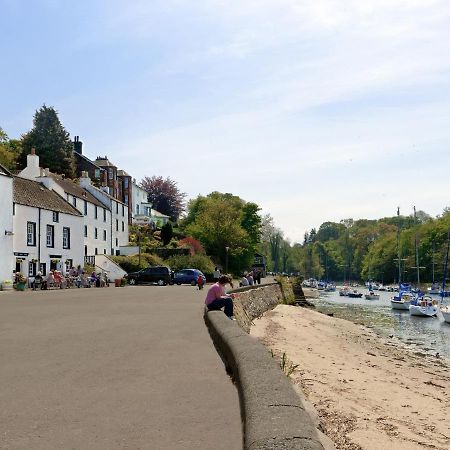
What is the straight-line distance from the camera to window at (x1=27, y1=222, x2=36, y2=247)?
42.3m

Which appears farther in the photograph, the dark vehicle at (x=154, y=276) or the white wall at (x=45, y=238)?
the dark vehicle at (x=154, y=276)

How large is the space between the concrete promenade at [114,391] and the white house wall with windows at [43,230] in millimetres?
29661

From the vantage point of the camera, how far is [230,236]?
80.4 metres

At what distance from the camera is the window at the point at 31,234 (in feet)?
139

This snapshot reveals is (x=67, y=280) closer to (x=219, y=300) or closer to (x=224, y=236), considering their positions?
(x=219, y=300)

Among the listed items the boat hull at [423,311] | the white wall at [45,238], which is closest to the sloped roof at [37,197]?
the white wall at [45,238]

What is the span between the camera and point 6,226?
37875 millimetres

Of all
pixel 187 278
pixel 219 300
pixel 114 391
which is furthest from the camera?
pixel 187 278

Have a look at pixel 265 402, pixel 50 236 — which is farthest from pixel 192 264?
pixel 265 402

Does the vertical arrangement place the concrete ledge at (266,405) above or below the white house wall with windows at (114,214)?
below

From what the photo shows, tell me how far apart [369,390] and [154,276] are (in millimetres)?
35531

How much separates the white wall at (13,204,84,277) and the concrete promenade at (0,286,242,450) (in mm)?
29509

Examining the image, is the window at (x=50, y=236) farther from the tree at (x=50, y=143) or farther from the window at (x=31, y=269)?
the tree at (x=50, y=143)

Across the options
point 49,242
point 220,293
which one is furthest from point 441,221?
point 220,293
